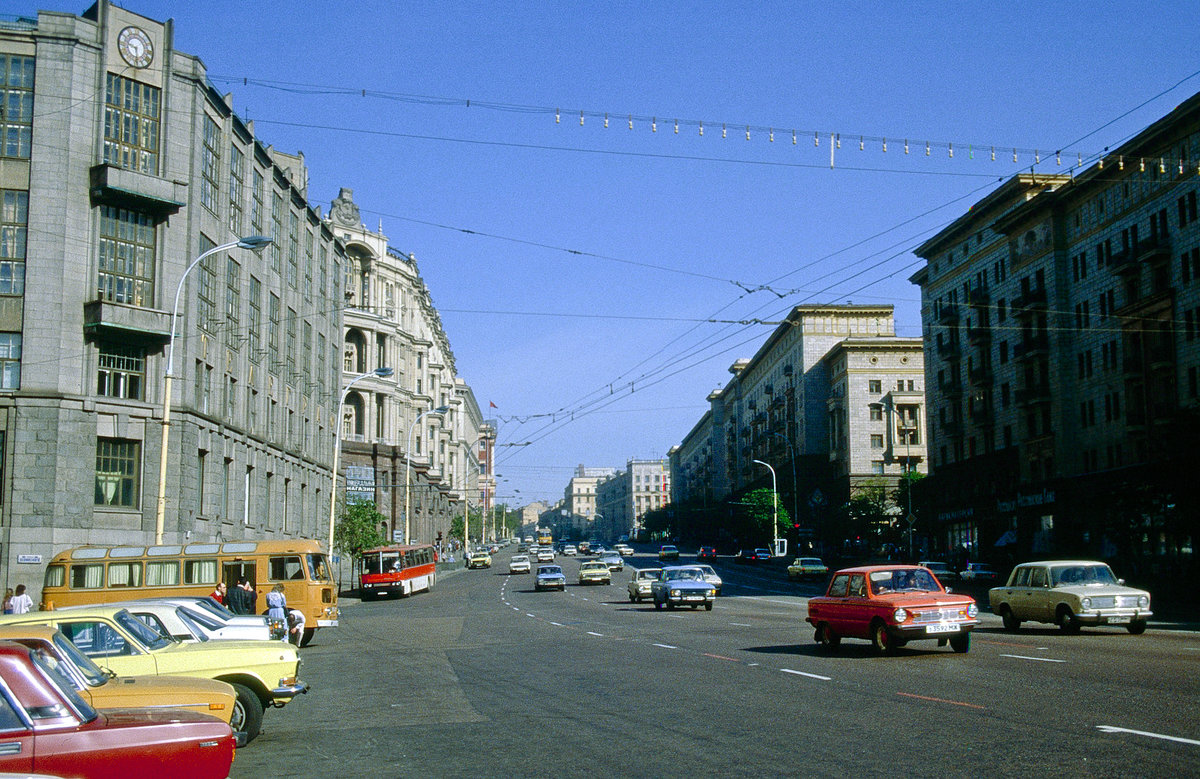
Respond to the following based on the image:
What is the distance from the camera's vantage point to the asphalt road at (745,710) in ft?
Result: 31.1

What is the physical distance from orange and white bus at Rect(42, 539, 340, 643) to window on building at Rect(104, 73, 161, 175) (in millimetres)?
16754

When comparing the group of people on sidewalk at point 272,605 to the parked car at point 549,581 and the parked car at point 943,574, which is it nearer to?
the parked car at point 549,581

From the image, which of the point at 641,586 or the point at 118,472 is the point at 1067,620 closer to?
the point at 641,586

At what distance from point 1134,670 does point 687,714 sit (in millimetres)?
6679

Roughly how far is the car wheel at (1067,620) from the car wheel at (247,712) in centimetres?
1689

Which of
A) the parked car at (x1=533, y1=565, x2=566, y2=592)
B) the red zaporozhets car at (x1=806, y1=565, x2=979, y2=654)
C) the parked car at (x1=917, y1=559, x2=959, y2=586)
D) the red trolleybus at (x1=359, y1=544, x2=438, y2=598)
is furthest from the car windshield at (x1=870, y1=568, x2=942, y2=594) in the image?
the red trolleybus at (x1=359, y1=544, x2=438, y2=598)

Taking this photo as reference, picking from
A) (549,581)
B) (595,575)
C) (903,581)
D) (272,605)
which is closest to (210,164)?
(549,581)

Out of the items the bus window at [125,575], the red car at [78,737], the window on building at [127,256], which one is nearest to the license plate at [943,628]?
the red car at [78,737]

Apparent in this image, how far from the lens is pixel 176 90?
144ft

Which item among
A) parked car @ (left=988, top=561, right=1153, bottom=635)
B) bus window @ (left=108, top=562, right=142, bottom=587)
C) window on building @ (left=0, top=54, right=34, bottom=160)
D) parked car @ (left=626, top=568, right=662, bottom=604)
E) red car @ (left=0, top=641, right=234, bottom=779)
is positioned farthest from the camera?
parked car @ (left=626, top=568, right=662, bottom=604)

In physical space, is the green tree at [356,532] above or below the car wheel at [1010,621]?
above

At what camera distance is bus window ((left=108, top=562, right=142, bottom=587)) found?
31.1 meters

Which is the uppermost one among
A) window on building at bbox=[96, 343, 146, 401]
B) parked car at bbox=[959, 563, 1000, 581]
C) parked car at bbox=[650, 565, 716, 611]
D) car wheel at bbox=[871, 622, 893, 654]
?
window on building at bbox=[96, 343, 146, 401]

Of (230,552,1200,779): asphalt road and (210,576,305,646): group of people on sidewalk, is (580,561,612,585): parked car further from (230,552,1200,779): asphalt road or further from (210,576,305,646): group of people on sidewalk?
(230,552,1200,779): asphalt road
